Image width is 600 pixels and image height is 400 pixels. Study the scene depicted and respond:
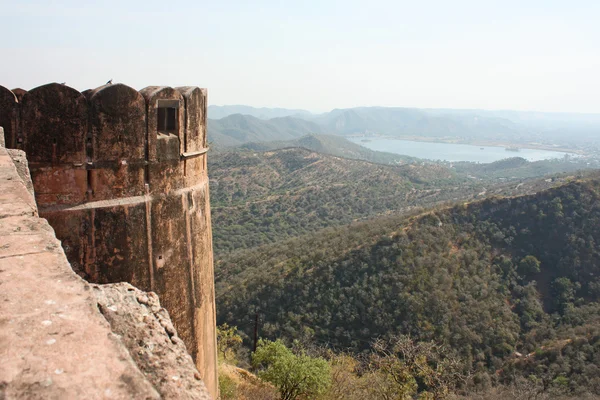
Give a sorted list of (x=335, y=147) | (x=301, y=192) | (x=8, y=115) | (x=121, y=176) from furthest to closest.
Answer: (x=335, y=147) → (x=301, y=192) → (x=121, y=176) → (x=8, y=115)

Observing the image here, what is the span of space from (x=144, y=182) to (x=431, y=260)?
92.9 feet

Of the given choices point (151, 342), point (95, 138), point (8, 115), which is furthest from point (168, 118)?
point (151, 342)

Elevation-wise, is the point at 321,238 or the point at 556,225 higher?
the point at 556,225

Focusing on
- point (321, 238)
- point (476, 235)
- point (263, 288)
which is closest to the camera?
point (263, 288)

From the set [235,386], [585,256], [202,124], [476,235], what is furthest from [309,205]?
[202,124]

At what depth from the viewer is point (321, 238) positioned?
127ft

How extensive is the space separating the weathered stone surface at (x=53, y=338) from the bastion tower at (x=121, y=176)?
2.31 m

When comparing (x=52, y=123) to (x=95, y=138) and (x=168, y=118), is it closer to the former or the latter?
(x=95, y=138)

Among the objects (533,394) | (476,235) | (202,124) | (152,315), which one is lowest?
(533,394)

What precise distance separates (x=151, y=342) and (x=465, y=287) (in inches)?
1169

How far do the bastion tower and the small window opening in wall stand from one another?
0.01 m

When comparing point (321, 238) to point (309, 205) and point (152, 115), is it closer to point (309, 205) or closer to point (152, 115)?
point (309, 205)

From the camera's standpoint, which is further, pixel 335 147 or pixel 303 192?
pixel 335 147

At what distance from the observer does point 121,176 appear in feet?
15.2
